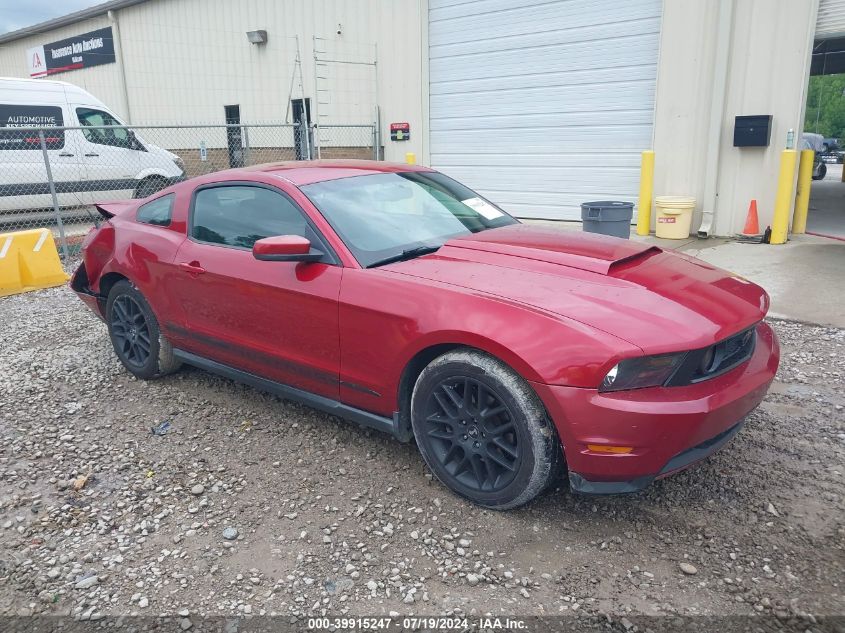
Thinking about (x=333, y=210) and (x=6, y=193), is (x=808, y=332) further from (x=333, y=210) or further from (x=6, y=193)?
(x=6, y=193)

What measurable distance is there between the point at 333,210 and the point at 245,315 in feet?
2.61

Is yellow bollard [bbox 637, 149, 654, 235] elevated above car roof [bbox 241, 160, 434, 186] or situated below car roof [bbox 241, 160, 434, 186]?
below

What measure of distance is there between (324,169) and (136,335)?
186cm

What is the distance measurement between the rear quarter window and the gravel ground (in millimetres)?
9025

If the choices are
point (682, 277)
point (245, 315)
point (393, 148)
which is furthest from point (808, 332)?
point (393, 148)

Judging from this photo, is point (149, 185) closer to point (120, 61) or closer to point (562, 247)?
point (120, 61)

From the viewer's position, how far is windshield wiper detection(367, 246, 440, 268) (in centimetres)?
336

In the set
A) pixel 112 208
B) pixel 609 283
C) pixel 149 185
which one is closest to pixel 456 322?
pixel 609 283

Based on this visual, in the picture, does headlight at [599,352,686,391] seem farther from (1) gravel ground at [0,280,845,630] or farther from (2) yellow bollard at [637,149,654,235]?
(2) yellow bollard at [637,149,654,235]

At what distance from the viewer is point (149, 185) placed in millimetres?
12391

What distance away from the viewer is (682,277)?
3182mm

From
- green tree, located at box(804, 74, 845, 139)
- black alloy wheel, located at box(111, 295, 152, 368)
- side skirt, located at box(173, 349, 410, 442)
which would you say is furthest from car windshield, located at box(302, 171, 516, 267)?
green tree, located at box(804, 74, 845, 139)

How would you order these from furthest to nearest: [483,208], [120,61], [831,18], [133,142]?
[120,61] → [133,142] → [831,18] → [483,208]

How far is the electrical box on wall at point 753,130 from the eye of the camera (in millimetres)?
8805
